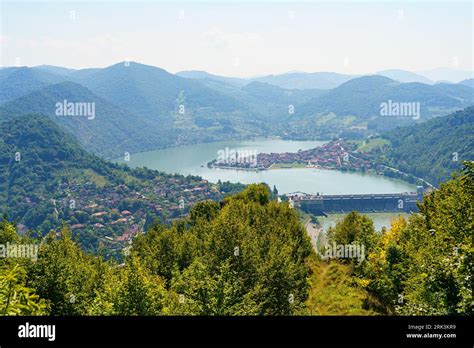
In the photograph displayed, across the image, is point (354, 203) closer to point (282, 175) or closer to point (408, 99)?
point (282, 175)

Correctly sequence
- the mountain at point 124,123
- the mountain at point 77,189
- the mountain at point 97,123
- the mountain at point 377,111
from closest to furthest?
the mountain at point 77,189 → the mountain at point 97,123 → the mountain at point 124,123 → the mountain at point 377,111

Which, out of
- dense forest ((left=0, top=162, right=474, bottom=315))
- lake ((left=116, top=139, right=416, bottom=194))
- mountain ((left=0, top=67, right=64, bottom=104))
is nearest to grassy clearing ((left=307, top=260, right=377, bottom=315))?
dense forest ((left=0, top=162, right=474, bottom=315))

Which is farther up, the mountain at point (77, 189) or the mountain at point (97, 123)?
the mountain at point (97, 123)

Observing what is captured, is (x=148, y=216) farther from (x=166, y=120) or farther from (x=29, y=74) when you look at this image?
(x=29, y=74)

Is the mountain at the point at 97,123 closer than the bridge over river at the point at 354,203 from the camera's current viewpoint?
No

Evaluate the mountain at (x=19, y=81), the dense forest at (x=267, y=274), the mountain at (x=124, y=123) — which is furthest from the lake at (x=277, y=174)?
the dense forest at (x=267, y=274)

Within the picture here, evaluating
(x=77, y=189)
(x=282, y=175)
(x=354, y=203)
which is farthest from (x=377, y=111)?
(x=77, y=189)

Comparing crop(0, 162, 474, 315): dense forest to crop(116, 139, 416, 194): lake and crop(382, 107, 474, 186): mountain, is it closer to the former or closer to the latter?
crop(116, 139, 416, 194): lake

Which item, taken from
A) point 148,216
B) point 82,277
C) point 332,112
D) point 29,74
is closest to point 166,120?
point 29,74

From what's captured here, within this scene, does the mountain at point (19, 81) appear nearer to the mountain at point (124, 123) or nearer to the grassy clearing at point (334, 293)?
the mountain at point (124, 123)
